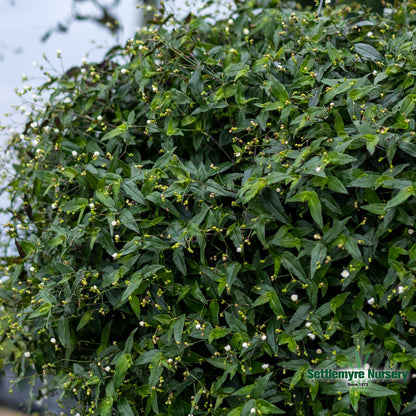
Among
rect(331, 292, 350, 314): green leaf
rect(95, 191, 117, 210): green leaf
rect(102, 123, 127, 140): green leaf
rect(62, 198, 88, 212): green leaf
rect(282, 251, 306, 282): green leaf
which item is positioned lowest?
rect(331, 292, 350, 314): green leaf

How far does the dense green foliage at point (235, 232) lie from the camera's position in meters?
1.94

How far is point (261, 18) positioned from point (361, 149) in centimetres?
115

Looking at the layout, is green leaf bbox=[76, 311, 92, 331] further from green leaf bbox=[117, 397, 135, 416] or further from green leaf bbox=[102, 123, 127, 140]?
green leaf bbox=[102, 123, 127, 140]

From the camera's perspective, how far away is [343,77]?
7.49 feet

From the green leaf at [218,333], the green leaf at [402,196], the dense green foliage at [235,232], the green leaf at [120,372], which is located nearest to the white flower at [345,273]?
the dense green foliage at [235,232]

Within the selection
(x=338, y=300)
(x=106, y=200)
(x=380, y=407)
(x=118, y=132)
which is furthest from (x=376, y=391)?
(x=118, y=132)

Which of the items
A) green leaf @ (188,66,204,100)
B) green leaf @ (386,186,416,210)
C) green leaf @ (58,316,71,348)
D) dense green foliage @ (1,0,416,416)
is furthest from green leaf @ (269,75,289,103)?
green leaf @ (58,316,71,348)

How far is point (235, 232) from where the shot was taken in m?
2.07

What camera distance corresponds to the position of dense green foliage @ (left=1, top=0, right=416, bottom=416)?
6.35 feet

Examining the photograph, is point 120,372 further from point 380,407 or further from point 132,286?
point 380,407

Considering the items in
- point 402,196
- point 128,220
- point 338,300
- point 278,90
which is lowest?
point 338,300

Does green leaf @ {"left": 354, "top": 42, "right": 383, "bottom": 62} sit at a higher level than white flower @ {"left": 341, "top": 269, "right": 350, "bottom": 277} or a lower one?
higher

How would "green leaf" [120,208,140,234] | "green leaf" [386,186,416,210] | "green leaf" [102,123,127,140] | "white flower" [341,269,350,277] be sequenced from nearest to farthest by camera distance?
"green leaf" [386,186,416,210] < "white flower" [341,269,350,277] < "green leaf" [120,208,140,234] < "green leaf" [102,123,127,140]

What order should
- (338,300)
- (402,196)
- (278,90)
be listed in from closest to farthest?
(402,196)
(338,300)
(278,90)
